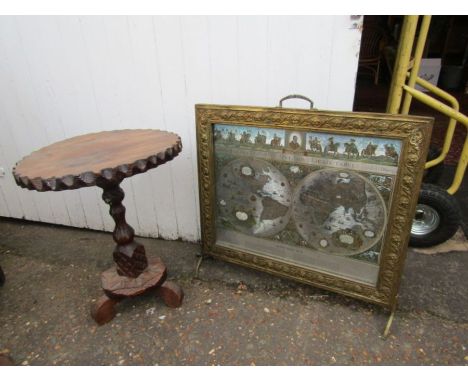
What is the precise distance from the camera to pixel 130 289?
162 centimetres

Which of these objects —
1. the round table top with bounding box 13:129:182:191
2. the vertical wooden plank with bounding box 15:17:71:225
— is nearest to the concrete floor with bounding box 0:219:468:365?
the round table top with bounding box 13:129:182:191

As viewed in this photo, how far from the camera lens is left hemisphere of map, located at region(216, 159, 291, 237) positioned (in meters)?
1.64

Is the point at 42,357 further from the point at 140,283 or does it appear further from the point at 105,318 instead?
the point at 140,283

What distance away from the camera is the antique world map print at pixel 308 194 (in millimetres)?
1399

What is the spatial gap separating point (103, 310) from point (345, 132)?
4.78 feet

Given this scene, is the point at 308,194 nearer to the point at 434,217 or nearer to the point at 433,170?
the point at 434,217

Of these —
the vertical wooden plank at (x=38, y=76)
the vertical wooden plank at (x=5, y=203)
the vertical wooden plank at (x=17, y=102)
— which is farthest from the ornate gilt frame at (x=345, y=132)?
the vertical wooden plank at (x=5, y=203)

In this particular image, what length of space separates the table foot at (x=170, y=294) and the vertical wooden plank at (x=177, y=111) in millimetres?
600

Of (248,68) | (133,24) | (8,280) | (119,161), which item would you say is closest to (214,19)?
(248,68)

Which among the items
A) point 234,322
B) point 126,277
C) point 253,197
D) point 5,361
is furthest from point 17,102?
point 234,322

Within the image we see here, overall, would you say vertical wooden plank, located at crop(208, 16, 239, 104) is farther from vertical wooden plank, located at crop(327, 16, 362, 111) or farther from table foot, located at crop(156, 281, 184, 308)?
table foot, located at crop(156, 281, 184, 308)

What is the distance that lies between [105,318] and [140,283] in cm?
26

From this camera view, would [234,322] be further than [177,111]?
No

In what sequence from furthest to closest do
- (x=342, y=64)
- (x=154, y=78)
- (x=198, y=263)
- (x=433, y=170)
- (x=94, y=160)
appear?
(x=433, y=170), (x=198, y=263), (x=154, y=78), (x=342, y=64), (x=94, y=160)
